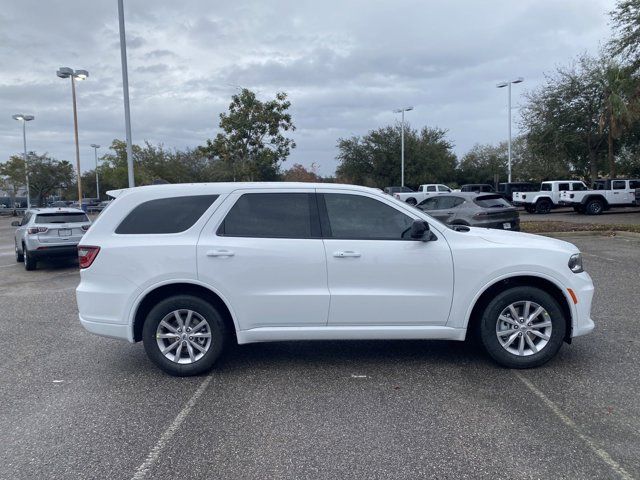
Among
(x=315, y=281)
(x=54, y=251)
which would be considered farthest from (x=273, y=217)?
(x=54, y=251)

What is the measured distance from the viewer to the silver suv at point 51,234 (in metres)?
Answer: 12.5

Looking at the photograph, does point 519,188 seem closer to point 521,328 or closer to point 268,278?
point 521,328

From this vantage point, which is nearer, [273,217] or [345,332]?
[345,332]

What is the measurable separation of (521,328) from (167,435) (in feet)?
10.7

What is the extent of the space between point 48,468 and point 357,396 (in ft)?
7.63

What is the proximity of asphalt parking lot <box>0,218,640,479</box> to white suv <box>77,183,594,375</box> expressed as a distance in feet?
1.31

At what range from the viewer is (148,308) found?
505cm

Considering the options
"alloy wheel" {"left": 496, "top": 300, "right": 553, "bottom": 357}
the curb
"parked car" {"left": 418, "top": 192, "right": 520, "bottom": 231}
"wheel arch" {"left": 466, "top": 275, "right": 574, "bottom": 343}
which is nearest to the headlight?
"wheel arch" {"left": 466, "top": 275, "right": 574, "bottom": 343}

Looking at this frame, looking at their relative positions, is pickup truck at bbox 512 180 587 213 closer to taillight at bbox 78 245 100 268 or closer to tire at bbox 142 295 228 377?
tire at bbox 142 295 228 377

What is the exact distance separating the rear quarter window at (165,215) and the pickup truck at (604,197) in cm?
2501

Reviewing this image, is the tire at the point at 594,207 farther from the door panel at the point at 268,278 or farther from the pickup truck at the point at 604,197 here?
the door panel at the point at 268,278

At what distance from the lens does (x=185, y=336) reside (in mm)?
4902

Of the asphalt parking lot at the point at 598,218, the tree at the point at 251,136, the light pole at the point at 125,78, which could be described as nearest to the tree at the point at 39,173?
the tree at the point at 251,136

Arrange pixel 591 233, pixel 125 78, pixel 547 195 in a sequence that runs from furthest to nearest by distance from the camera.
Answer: pixel 547 195 < pixel 591 233 < pixel 125 78
